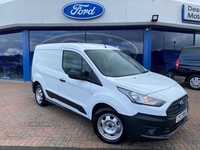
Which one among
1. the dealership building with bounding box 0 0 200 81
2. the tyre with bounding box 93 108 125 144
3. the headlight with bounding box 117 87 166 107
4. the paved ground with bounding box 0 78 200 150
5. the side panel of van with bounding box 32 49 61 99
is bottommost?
the paved ground with bounding box 0 78 200 150

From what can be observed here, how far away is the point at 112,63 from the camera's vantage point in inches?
148

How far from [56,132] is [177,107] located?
96.7 inches

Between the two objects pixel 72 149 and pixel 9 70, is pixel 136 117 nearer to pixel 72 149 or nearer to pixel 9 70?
pixel 72 149

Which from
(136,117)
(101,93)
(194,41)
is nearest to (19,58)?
(101,93)

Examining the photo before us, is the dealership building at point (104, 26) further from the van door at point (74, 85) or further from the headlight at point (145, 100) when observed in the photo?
the headlight at point (145, 100)

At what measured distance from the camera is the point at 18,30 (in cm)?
1020

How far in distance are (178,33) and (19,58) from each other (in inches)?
389

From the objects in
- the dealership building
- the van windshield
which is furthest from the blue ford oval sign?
the van windshield

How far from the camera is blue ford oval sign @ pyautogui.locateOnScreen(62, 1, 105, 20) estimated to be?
8.66m

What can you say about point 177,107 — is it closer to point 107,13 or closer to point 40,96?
point 40,96

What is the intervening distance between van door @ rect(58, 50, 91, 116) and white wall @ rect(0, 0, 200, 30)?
17.4 ft

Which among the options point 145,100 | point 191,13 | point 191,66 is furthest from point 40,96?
point 191,13

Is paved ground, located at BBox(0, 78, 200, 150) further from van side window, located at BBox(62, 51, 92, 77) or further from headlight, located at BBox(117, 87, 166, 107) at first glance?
van side window, located at BBox(62, 51, 92, 77)

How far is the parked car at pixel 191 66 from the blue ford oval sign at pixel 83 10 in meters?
4.46
